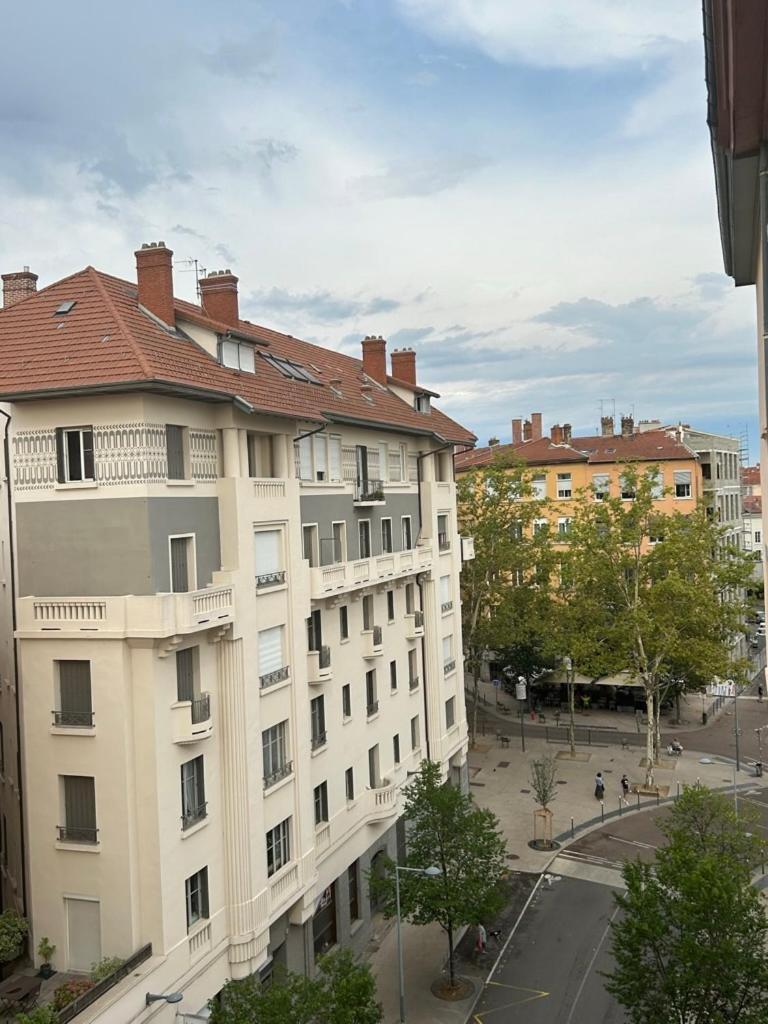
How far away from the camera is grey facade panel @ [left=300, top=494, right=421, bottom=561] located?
3073 cm

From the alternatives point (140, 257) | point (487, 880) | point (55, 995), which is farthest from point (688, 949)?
point (140, 257)

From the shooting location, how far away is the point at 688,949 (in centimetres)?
1969

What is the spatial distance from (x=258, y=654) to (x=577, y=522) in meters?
34.1

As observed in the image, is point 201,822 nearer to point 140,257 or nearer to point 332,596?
point 332,596

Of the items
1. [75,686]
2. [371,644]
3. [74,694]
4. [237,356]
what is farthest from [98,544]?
[371,644]

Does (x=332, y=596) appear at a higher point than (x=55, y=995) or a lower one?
higher

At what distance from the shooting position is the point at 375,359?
42719 mm

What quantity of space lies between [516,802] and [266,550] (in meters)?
28.4

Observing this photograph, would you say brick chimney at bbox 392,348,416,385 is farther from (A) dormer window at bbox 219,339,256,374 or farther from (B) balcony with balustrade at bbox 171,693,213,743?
(B) balcony with balustrade at bbox 171,693,213,743

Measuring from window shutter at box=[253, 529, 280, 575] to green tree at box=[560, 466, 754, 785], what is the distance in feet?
97.2

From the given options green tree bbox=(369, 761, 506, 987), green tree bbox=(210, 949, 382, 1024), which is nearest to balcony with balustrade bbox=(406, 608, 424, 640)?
green tree bbox=(369, 761, 506, 987)

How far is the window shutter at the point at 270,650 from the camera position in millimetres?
25719

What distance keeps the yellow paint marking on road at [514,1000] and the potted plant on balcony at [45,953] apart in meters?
14.1

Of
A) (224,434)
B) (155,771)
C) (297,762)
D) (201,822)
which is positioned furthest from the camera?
(297,762)
